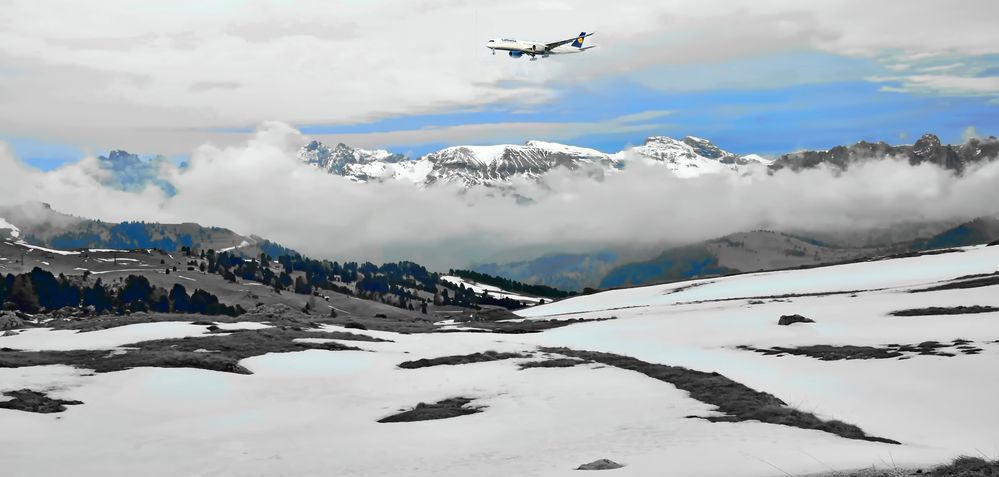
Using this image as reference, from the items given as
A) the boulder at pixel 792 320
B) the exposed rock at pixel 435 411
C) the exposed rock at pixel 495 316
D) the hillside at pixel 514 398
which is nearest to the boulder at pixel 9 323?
the hillside at pixel 514 398

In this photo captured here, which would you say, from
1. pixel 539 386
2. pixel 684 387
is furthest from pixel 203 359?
pixel 684 387

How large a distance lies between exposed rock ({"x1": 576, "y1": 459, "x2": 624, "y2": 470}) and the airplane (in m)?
120

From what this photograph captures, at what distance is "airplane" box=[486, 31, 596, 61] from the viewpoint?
440 feet

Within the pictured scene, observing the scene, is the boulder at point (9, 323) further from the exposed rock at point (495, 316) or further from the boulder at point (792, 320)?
the boulder at point (792, 320)

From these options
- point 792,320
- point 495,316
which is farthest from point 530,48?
point 792,320

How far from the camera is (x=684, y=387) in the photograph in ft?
120

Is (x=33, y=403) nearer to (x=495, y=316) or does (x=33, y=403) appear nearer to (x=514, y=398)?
(x=514, y=398)

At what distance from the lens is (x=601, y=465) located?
66.4ft

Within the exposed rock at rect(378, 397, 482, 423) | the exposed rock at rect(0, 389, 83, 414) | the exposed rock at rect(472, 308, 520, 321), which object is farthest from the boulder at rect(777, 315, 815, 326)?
the exposed rock at rect(472, 308, 520, 321)

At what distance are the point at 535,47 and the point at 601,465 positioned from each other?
120641mm

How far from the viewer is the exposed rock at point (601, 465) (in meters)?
20.1

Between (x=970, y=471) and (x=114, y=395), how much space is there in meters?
33.7

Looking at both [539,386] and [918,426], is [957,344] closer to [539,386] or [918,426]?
[918,426]

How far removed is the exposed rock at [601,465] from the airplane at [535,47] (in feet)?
393
